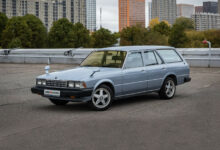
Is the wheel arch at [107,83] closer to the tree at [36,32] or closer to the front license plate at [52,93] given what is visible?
the front license plate at [52,93]

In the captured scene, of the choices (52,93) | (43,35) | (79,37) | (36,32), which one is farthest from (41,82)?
(79,37)

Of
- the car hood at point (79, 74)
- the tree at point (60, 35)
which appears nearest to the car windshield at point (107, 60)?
the car hood at point (79, 74)

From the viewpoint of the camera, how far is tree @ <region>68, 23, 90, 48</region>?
9944 cm

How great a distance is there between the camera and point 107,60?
8828mm

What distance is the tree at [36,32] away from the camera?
95.7 m

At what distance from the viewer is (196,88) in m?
12.1

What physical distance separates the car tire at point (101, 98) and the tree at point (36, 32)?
88.7 m

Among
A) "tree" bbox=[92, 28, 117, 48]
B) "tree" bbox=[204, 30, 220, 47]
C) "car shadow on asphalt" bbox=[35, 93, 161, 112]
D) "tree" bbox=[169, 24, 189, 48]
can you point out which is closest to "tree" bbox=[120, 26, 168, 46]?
"tree" bbox=[92, 28, 117, 48]

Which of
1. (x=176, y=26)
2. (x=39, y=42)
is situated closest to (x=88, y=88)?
(x=39, y=42)

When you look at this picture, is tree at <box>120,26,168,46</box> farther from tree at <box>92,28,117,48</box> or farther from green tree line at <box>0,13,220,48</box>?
tree at <box>92,28,117,48</box>

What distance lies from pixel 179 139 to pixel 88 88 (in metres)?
2.83

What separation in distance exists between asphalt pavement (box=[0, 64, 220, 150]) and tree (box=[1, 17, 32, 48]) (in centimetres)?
8301

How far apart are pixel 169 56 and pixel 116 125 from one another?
4274mm

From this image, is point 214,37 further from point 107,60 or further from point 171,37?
point 107,60
